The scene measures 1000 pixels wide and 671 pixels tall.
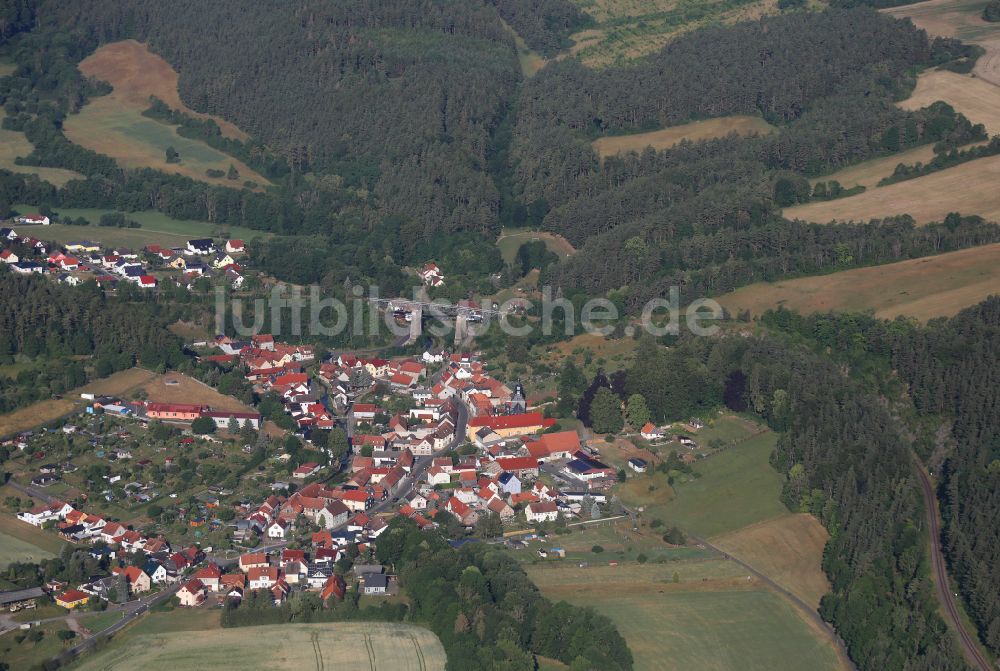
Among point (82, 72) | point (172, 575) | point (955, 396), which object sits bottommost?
point (172, 575)

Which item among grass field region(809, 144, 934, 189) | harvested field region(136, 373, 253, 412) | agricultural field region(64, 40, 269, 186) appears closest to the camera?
harvested field region(136, 373, 253, 412)

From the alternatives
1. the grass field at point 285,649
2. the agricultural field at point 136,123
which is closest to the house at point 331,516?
the grass field at point 285,649

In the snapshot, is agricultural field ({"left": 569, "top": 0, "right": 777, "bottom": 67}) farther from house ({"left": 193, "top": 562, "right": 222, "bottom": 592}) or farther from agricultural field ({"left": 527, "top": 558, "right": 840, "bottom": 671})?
house ({"left": 193, "top": 562, "right": 222, "bottom": 592})

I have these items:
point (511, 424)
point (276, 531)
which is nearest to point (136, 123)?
point (511, 424)

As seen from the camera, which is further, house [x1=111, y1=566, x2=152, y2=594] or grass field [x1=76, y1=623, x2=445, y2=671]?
house [x1=111, y1=566, x2=152, y2=594]

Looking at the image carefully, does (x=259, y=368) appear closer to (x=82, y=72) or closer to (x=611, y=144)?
(x=611, y=144)

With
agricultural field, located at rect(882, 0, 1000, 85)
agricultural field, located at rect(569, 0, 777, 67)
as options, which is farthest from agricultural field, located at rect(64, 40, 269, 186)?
agricultural field, located at rect(882, 0, 1000, 85)

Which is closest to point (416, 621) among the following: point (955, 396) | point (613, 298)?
point (955, 396)
